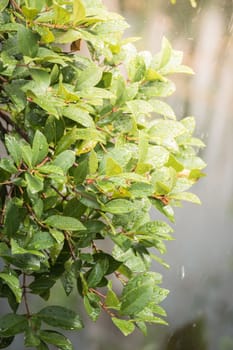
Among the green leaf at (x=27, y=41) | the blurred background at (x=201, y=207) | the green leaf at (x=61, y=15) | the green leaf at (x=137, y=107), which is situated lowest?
the blurred background at (x=201, y=207)

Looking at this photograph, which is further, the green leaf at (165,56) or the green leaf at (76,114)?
the green leaf at (165,56)

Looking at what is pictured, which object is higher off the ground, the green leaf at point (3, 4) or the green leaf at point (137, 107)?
the green leaf at point (3, 4)

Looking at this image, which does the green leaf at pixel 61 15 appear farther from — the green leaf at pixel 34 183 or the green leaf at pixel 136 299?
the green leaf at pixel 136 299

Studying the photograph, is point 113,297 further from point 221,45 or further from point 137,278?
point 221,45

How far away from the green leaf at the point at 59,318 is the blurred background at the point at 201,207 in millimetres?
912

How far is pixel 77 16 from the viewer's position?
65cm

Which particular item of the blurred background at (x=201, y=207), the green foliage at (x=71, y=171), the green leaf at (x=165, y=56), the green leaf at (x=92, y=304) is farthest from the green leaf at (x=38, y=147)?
the blurred background at (x=201, y=207)

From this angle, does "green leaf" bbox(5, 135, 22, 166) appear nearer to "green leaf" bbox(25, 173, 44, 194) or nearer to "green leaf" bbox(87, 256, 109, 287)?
"green leaf" bbox(25, 173, 44, 194)

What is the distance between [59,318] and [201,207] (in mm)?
1215

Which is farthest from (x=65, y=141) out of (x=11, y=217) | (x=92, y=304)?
(x=92, y=304)

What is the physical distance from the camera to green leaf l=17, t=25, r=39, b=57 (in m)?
0.64

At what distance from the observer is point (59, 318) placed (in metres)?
0.76

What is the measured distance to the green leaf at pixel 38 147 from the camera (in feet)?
2.09

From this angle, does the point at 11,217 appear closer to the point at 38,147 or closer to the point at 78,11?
the point at 38,147
